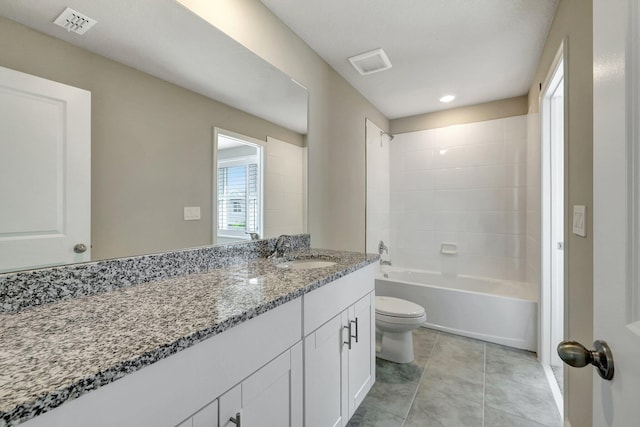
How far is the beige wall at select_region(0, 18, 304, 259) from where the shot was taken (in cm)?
91

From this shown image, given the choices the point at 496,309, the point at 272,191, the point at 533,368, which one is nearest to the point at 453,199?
the point at 496,309

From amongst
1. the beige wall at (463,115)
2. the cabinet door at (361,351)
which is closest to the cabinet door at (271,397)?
the cabinet door at (361,351)

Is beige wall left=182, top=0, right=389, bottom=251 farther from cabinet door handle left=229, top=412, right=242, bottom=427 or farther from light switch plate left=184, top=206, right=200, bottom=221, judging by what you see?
cabinet door handle left=229, top=412, right=242, bottom=427

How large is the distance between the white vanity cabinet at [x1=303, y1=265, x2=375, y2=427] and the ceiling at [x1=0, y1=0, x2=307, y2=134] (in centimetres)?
113

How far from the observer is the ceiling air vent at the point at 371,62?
84.9 inches

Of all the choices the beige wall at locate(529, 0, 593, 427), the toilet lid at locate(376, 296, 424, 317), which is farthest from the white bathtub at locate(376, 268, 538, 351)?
the beige wall at locate(529, 0, 593, 427)

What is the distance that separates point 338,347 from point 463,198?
261 centimetres

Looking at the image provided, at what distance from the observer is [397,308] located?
221cm

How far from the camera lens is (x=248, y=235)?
1657 mm

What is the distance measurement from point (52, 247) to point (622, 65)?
1.45 metres

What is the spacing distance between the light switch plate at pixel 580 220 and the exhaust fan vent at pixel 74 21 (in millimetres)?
1999

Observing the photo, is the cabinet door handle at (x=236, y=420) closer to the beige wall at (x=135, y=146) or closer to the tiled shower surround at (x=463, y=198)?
the beige wall at (x=135, y=146)

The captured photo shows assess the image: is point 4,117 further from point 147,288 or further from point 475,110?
point 475,110

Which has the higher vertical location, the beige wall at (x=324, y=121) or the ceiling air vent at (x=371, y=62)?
the ceiling air vent at (x=371, y=62)
